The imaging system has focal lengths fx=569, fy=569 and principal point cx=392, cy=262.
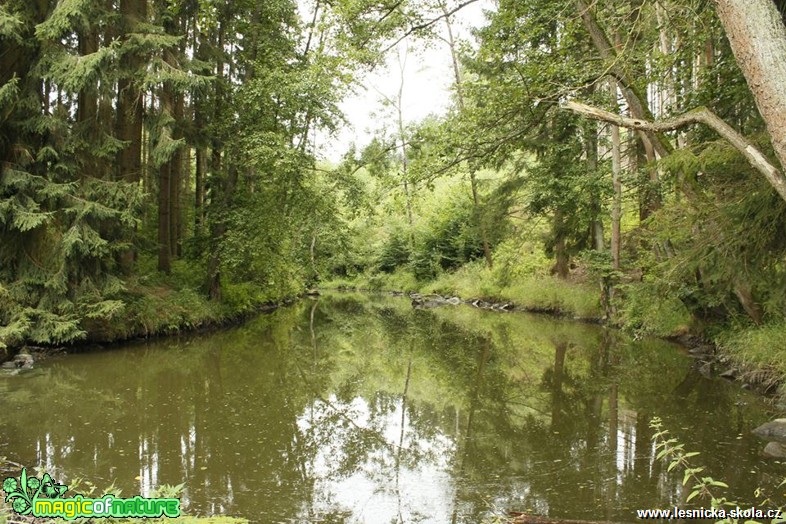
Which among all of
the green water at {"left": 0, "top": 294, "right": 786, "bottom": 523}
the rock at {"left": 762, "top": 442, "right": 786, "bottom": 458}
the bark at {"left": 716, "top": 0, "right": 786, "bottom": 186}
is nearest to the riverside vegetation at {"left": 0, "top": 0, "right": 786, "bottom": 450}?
the bark at {"left": 716, "top": 0, "right": 786, "bottom": 186}

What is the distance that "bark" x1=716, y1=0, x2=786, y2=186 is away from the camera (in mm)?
3975

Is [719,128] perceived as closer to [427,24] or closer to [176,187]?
[427,24]

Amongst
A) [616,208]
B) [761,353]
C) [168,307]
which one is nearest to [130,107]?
[168,307]

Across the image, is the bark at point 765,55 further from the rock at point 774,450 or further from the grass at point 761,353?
the grass at point 761,353

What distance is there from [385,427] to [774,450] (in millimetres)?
4654

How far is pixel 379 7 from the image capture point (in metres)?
8.80

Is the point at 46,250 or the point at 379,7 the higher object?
the point at 379,7

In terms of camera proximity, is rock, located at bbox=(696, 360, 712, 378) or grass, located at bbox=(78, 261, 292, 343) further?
grass, located at bbox=(78, 261, 292, 343)

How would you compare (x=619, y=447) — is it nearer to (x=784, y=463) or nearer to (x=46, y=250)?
(x=784, y=463)

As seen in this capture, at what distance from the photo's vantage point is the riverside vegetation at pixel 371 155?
7.83 metres

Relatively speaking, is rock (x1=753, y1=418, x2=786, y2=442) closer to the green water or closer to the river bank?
the green water

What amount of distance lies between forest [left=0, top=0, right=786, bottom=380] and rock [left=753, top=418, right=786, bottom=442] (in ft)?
6.25

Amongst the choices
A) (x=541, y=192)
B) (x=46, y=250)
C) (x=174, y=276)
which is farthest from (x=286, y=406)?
(x=541, y=192)

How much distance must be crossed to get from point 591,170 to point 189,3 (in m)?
12.4
